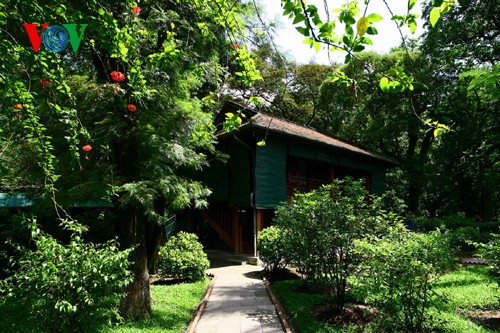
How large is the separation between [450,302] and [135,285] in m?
6.02

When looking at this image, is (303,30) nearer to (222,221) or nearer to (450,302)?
(450,302)

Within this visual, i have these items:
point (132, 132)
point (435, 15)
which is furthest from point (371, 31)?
point (132, 132)

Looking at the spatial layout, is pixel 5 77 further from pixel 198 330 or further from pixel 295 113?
pixel 295 113

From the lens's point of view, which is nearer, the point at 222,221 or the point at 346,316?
the point at 346,316

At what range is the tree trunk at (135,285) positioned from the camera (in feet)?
20.7

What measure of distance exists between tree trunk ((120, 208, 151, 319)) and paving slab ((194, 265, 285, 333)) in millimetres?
1090

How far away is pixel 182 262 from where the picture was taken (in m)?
9.45

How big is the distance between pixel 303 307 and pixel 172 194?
3.38m

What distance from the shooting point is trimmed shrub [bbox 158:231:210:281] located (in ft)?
30.9

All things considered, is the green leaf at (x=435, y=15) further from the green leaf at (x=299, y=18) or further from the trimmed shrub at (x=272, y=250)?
the trimmed shrub at (x=272, y=250)

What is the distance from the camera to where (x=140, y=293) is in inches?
252

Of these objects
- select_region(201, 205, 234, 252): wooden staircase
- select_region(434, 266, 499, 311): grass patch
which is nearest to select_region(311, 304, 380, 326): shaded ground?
select_region(434, 266, 499, 311): grass patch

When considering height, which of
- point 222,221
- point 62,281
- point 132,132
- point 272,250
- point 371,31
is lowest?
point 272,250

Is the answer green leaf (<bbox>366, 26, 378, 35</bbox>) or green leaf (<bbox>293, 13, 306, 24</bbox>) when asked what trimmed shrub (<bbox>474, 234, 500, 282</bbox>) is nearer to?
green leaf (<bbox>366, 26, 378, 35</bbox>)
